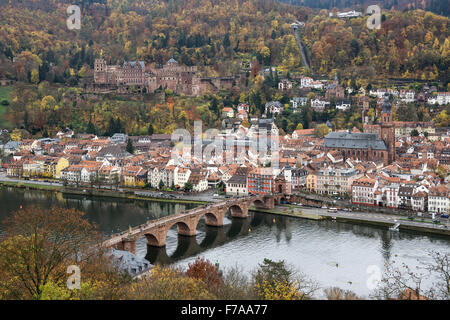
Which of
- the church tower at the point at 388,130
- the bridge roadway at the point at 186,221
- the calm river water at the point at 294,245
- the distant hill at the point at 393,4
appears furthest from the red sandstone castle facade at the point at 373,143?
the distant hill at the point at 393,4

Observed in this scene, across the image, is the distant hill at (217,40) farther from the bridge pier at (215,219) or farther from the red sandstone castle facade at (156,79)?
the bridge pier at (215,219)

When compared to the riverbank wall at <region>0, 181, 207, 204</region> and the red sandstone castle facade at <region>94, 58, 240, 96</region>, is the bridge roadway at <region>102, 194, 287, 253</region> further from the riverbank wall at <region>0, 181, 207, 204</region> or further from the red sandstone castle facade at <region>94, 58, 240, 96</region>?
the red sandstone castle facade at <region>94, 58, 240, 96</region>

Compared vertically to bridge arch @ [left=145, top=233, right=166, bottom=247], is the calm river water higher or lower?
lower

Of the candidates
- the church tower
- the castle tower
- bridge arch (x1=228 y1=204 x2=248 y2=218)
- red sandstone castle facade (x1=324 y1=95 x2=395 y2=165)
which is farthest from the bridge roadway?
the castle tower

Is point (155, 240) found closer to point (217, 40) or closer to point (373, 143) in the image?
point (373, 143)

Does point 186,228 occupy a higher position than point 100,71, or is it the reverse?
point 100,71

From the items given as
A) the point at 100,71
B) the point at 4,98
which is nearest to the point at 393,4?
the point at 100,71

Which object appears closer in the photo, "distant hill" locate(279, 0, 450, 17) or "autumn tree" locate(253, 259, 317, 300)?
"autumn tree" locate(253, 259, 317, 300)

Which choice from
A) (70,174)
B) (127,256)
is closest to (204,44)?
(70,174)
